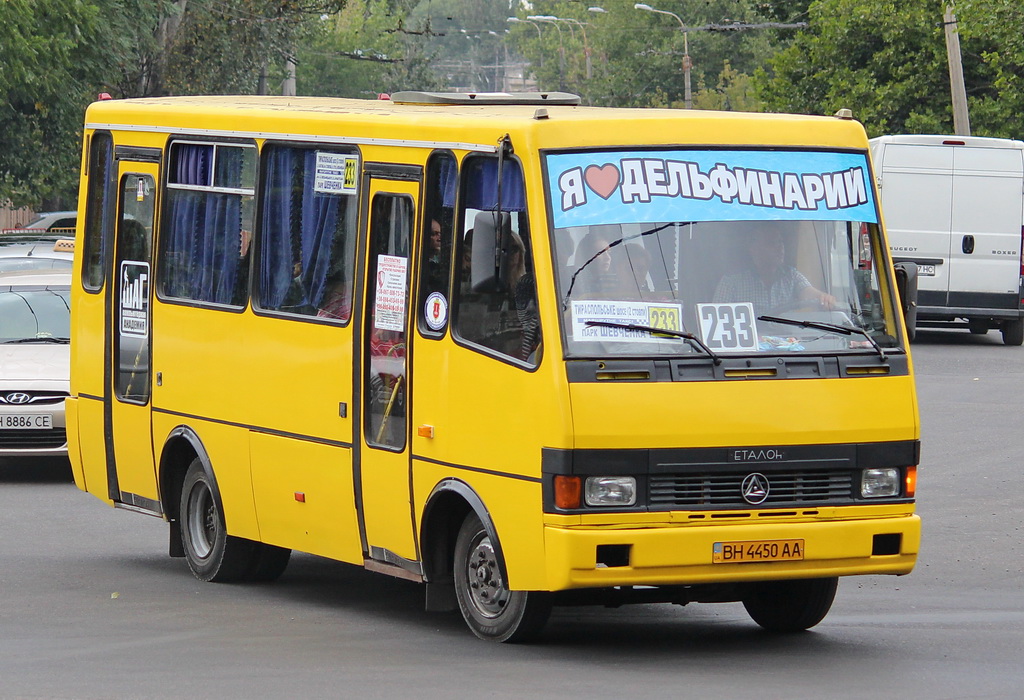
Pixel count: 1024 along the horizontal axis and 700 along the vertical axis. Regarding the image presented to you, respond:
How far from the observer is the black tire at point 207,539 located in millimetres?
10805

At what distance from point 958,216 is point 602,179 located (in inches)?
751

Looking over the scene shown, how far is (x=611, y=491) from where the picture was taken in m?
7.83

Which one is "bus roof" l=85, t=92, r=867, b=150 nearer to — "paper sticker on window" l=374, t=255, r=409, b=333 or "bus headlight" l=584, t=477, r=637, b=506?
"paper sticker on window" l=374, t=255, r=409, b=333

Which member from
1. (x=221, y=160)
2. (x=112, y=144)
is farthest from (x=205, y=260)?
(x=112, y=144)

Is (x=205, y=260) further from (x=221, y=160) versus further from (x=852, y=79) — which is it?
(x=852, y=79)

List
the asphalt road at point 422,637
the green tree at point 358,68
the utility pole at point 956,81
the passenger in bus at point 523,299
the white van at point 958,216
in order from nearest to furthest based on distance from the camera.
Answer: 1. the asphalt road at point 422,637
2. the passenger in bus at point 523,299
3. the white van at point 958,216
4. the utility pole at point 956,81
5. the green tree at point 358,68

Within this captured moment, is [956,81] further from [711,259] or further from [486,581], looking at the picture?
[486,581]

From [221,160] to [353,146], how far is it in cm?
154

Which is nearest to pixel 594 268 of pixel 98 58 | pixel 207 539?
pixel 207 539

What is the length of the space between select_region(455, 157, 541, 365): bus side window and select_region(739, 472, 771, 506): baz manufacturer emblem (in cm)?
100

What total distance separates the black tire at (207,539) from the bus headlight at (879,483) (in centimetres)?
394

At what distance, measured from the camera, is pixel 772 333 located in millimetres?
8148

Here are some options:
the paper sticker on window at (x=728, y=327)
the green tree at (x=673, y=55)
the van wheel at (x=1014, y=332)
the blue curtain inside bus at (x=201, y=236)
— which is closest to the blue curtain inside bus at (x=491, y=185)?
the paper sticker on window at (x=728, y=327)

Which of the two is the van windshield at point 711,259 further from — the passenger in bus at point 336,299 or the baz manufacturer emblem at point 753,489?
the passenger in bus at point 336,299
